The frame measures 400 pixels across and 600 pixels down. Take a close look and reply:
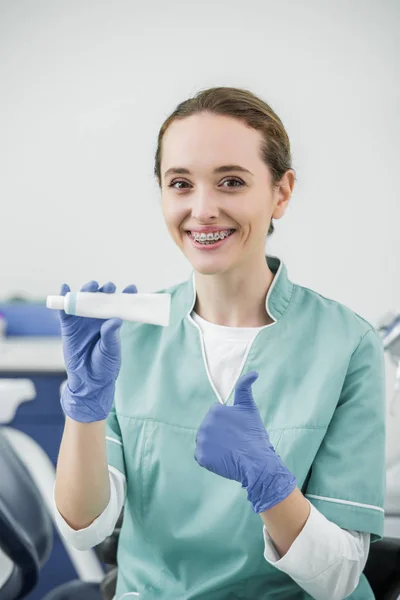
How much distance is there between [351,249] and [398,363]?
841 mm

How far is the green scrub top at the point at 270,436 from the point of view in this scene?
0.96 m

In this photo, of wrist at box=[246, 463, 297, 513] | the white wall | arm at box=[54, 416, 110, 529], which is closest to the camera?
wrist at box=[246, 463, 297, 513]

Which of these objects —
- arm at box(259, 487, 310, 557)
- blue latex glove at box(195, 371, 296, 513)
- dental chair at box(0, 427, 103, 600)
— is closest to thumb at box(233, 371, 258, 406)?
blue latex glove at box(195, 371, 296, 513)

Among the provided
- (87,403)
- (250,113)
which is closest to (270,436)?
(87,403)

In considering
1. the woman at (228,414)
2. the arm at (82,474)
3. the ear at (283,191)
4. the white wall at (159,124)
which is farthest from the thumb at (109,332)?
the white wall at (159,124)

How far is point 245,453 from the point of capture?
0.85 meters

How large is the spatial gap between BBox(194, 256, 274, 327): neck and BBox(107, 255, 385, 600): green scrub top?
24 millimetres

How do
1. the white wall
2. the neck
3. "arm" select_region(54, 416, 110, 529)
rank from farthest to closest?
the white wall
the neck
"arm" select_region(54, 416, 110, 529)

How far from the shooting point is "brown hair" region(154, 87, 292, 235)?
1.01m

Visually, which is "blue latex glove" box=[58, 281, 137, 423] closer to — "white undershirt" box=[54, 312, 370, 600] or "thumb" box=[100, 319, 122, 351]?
"thumb" box=[100, 319, 122, 351]

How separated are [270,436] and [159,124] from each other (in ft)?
5.64

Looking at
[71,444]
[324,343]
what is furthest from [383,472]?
[71,444]

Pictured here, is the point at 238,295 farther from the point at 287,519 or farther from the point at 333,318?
the point at 287,519

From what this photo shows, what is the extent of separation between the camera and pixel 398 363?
1.53 metres
